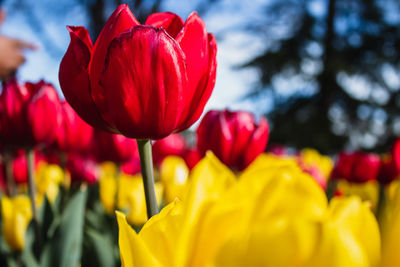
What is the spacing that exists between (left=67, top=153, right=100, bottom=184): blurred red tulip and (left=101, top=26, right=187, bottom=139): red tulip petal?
828 millimetres

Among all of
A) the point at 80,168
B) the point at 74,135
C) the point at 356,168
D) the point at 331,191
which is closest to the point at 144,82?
the point at 74,135

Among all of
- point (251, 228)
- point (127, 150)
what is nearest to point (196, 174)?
point (251, 228)

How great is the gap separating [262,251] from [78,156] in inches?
40.1

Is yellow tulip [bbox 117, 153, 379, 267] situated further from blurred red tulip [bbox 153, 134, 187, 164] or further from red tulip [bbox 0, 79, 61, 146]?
blurred red tulip [bbox 153, 134, 187, 164]

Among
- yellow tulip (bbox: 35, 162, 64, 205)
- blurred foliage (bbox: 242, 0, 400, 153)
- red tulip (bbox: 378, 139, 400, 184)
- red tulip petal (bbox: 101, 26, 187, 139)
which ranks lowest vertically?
blurred foliage (bbox: 242, 0, 400, 153)

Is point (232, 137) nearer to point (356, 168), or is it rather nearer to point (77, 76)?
point (77, 76)

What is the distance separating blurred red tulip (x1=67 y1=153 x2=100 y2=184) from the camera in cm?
108

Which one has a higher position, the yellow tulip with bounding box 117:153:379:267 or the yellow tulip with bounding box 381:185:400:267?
the yellow tulip with bounding box 117:153:379:267

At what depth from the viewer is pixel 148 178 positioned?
0.30 meters

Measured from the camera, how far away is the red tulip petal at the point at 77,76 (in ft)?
0.97

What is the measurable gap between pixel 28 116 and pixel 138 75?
0.35 meters

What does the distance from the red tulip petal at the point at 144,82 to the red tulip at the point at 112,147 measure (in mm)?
602

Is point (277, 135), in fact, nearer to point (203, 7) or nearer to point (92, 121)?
point (203, 7)

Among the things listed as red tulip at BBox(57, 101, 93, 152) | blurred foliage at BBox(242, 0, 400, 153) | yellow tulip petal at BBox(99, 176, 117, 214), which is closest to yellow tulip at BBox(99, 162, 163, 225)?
yellow tulip petal at BBox(99, 176, 117, 214)
